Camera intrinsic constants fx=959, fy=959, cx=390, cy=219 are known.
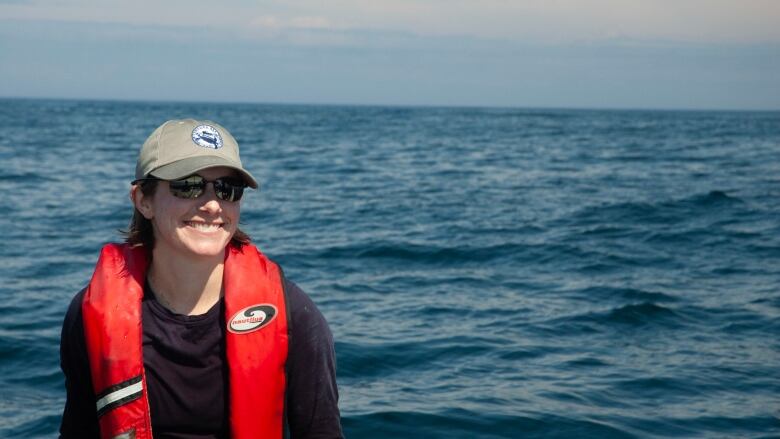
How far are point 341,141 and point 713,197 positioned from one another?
3007cm

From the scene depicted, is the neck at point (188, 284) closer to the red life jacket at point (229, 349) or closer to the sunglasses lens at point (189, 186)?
the red life jacket at point (229, 349)

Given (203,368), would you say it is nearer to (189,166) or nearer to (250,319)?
(250,319)

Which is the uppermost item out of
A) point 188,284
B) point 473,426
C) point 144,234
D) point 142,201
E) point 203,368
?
point 142,201

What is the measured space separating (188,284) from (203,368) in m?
0.30

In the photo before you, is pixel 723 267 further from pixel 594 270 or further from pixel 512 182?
pixel 512 182

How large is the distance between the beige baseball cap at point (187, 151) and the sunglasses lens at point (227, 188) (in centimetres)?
4

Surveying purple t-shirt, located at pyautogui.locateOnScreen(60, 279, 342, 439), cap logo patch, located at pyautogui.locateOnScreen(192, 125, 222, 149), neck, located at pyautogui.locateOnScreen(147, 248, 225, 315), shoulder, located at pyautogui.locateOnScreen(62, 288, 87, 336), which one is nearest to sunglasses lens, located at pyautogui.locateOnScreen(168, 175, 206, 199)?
cap logo patch, located at pyautogui.locateOnScreen(192, 125, 222, 149)

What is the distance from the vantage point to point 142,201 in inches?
133

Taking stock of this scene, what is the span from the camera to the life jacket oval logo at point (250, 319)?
329 cm

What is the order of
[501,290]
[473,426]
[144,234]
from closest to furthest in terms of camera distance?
[144,234], [473,426], [501,290]

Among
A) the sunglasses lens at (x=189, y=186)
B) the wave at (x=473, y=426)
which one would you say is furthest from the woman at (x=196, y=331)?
the wave at (x=473, y=426)

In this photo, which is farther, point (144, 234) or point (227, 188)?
point (144, 234)

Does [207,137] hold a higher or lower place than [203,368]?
higher

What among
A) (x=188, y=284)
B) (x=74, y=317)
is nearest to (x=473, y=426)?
(x=188, y=284)
